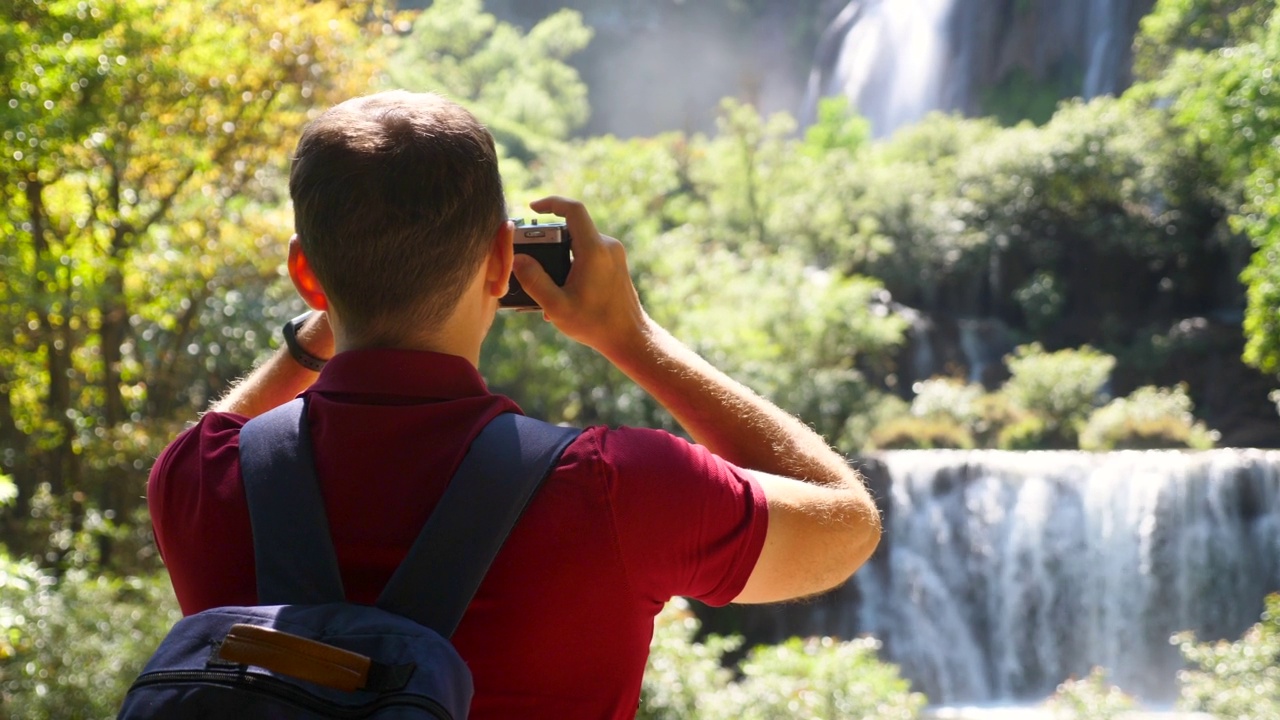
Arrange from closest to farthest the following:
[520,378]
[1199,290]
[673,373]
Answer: [673,373] → [520,378] → [1199,290]

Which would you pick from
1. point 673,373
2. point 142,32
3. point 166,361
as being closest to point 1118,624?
point 166,361

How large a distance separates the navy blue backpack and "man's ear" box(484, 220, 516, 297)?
0.16 metres

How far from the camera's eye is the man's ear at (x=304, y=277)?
1.02 meters

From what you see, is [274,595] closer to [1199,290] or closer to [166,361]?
[166,361]

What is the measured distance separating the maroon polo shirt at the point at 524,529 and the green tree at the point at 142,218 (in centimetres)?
558

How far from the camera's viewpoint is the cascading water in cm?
1006

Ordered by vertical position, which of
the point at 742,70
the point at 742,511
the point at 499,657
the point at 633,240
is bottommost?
the point at 499,657

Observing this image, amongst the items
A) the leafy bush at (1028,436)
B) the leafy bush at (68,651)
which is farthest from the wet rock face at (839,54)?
the leafy bush at (68,651)

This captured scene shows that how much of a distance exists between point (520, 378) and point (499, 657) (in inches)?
408

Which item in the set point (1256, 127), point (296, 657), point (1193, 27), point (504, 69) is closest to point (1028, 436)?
point (1193, 27)

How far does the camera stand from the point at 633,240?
11.6 m

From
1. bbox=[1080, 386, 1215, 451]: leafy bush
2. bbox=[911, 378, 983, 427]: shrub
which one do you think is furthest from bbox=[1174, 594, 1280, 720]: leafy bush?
bbox=[911, 378, 983, 427]: shrub

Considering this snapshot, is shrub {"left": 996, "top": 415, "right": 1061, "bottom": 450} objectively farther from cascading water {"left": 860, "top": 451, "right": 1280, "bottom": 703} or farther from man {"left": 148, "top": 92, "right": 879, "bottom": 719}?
man {"left": 148, "top": 92, "right": 879, "bottom": 719}

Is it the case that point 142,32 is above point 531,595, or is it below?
above
